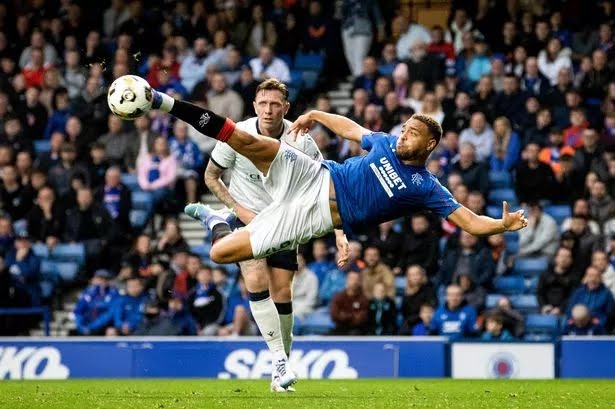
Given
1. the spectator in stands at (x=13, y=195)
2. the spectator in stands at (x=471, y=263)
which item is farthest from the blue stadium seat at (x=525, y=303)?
the spectator in stands at (x=13, y=195)

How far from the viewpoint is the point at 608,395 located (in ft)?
37.8

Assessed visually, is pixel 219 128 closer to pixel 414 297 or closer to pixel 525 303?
pixel 414 297

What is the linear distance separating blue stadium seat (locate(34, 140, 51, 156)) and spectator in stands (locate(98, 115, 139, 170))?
120cm

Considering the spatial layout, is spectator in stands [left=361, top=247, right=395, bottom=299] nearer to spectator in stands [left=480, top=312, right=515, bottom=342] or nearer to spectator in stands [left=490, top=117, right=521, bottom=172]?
spectator in stands [left=480, top=312, right=515, bottom=342]

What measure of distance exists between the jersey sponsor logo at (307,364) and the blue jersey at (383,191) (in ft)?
20.0

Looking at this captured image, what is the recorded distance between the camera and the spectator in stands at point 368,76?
70.0 ft

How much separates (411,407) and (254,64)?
43.1 ft

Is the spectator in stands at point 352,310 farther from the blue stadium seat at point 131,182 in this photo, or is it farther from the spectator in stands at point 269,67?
the spectator in stands at point 269,67

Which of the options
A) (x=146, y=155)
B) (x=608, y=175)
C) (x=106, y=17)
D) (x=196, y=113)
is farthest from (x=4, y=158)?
(x=196, y=113)

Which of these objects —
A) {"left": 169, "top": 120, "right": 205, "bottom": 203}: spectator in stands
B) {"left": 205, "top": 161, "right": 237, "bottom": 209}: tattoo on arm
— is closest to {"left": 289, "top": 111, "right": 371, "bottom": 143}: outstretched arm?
{"left": 205, "top": 161, "right": 237, "bottom": 209}: tattoo on arm

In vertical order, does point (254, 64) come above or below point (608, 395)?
above

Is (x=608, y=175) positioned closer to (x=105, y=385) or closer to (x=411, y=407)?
(x=105, y=385)

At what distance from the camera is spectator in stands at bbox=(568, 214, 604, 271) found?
59.0 feet

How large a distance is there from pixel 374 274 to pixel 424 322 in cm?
115
